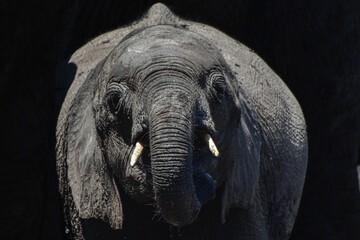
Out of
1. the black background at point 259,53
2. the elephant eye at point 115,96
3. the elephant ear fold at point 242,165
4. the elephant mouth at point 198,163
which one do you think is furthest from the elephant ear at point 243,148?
the black background at point 259,53

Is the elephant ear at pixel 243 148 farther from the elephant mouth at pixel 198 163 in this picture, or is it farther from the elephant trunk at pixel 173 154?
the elephant trunk at pixel 173 154

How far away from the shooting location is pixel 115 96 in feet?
18.2

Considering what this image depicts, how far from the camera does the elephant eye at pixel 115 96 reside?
5535mm

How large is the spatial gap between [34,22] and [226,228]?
1235mm

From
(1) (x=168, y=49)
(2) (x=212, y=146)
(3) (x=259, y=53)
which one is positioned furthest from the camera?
(3) (x=259, y=53)

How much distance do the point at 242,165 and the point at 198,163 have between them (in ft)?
0.97

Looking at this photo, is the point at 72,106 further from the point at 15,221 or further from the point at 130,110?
the point at 15,221

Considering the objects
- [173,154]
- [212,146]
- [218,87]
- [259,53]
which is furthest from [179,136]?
[259,53]

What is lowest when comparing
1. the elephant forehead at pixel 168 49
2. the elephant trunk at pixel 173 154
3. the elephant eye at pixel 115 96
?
the elephant trunk at pixel 173 154

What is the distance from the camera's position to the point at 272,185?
6.02 meters

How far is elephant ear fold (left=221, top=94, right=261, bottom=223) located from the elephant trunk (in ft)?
1.12

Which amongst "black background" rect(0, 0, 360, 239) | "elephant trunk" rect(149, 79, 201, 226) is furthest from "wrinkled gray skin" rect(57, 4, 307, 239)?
"black background" rect(0, 0, 360, 239)

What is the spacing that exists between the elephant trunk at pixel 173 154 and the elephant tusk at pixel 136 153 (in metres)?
0.11

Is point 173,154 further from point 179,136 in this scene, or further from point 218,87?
point 218,87
